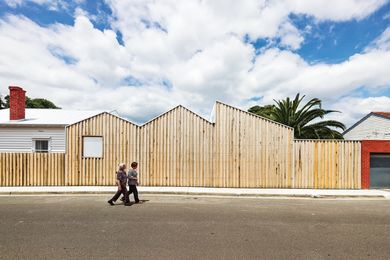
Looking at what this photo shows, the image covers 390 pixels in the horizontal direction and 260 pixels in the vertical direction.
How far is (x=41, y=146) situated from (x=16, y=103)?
11.8 feet

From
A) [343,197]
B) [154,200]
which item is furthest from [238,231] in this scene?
[343,197]

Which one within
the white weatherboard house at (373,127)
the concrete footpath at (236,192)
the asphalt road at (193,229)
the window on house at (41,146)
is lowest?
the concrete footpath at (236,192)

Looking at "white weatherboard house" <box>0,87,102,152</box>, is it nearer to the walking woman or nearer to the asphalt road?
the asphalt road

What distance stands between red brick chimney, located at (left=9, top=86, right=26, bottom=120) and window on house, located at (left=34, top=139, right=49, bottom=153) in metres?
2.45

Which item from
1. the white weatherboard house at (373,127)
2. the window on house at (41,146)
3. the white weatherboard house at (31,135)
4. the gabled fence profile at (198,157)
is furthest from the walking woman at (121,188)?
the white weatherboard house at (373,127)

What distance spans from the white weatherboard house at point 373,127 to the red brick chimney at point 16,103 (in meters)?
31.9

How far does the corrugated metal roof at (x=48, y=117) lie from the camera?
1617 cm

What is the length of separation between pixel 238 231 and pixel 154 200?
15.0 feet

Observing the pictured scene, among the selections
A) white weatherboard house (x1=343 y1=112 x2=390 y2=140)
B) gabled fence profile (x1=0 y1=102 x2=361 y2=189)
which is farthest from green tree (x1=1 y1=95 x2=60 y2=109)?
white weatherboard house (x1=343 y1=112 x2=390 y2=140)

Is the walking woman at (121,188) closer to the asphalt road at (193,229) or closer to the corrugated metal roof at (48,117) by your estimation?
the asphalt road at (193,229)

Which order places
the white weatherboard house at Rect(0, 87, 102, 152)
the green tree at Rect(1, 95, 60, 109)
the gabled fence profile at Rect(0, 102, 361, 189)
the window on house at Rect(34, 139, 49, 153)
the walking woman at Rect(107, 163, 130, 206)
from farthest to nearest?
the green tree at Rect(1, 95, 60, 109) → the window on house at Rect(34, 139, 49, 153) → the white weatherboard house at Rect(0, 87, 102, 152) → the gabled fence profile at Rect(0, 102, 361, 189) → the walking woman at Rect(107, 163, 130, 206)

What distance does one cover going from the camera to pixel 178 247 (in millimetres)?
5023

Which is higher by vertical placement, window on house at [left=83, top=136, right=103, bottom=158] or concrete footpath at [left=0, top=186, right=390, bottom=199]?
window on house at [left=83, top=136, right=103, bottom=158]

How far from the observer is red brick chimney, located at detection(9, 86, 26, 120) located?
1656cm
